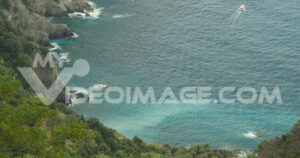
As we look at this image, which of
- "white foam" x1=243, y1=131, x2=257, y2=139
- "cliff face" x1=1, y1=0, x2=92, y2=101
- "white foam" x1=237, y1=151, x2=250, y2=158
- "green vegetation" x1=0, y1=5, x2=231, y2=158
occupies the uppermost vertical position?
"cliff face" x1=1, y1=0, x2=92, y2=101

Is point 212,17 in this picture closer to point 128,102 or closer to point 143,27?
point 143,27

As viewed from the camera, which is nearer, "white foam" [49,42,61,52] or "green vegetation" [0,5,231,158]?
"green vegetation" [0,5,231,158]

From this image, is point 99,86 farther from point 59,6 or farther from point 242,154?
point 59,6

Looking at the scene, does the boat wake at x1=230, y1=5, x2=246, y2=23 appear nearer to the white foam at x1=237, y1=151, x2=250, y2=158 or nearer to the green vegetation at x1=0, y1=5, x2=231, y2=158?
the white foam at x1=237, y1=151, x2=250, y2=158

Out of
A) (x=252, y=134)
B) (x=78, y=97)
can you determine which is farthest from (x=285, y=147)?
(x=78, y=97)

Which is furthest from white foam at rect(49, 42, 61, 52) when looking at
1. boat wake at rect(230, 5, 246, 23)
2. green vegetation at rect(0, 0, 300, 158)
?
boat wake at rect(230, 5, 246, 23)
